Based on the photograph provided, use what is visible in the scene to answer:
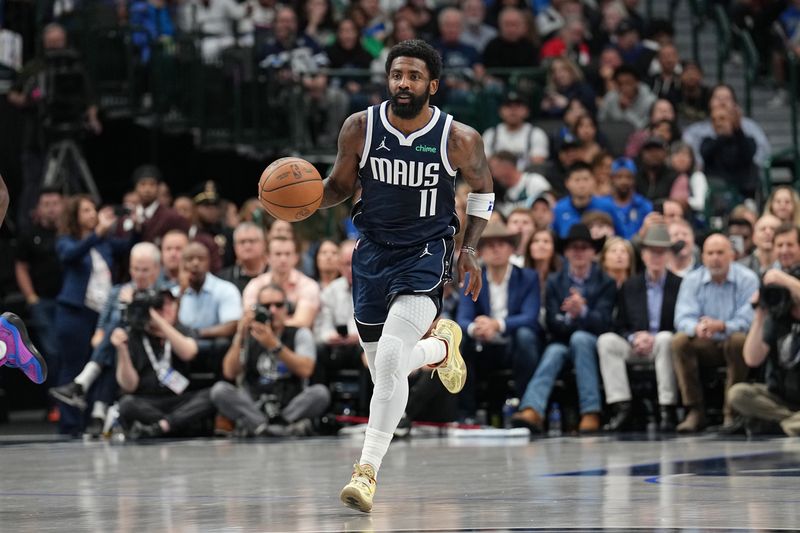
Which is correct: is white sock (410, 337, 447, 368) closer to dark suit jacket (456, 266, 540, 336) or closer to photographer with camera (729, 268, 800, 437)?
photographer with camera (729, 268, 800, 437)

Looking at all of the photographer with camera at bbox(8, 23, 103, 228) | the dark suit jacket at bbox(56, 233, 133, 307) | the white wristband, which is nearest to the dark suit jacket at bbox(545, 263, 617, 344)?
the dark suit jacket at bbox(56, 233, 133, 307)

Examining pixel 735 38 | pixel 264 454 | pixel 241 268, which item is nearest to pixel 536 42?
pixel 735 38

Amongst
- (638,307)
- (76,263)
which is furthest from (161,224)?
(638,307)

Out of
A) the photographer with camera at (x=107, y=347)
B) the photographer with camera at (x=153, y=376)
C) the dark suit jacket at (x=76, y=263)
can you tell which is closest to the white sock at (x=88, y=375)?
the photographer with camera at (x=107, y=347)

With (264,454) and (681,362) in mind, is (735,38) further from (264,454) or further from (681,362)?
(264,454)

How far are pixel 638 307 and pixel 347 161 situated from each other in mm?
6069

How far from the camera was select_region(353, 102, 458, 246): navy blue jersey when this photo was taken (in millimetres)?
8109

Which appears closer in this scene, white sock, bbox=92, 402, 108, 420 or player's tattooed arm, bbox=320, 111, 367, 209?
player's tattooed arm, bbox=320, 111, 367, 209

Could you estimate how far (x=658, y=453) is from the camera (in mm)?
10898

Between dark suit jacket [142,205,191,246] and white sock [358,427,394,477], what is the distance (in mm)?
8141

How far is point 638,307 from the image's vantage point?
13789 mm

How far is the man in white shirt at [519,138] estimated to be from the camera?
Answer: 16891mm

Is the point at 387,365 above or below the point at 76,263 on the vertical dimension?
below

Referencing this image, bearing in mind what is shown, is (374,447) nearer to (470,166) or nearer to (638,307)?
(470,166)
